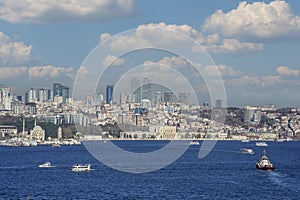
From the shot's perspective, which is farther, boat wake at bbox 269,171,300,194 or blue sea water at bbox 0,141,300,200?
boat wake at bbox 269,171,300,194

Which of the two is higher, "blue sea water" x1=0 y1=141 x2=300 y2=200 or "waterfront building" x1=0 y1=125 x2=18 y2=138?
"waterfront building" x1=0 y1=125 x2=18 y2=138

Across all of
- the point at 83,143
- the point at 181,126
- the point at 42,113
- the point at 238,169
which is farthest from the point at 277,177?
the point at 42,113

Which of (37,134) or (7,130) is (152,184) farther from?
(7,130)

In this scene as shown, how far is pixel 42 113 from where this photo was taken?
584 ft

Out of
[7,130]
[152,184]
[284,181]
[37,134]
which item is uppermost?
[7,130]

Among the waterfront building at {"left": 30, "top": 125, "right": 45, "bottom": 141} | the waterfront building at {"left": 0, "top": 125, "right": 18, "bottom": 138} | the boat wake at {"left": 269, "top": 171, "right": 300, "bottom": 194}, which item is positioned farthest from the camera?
the waterfront building at {"left": 0, "top": 125, "right": 18, "bottom": 138}

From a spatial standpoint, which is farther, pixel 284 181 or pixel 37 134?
pixel 37 134

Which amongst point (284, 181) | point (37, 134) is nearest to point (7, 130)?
point (37, 134)

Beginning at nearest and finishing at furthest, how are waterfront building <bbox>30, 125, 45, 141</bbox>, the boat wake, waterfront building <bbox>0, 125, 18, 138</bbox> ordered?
the boat wake → waterfront building <bbox>30, 125, 45, 141</bbox> → waterfront building <bbox>0, 125, 18, 138</bbox>

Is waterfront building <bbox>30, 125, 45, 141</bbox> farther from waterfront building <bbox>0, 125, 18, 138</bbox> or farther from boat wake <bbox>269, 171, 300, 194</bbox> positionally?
boat wake <bbox>269, 171, 300, 194</bbox>

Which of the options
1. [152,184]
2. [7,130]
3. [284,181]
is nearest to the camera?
[152,184]

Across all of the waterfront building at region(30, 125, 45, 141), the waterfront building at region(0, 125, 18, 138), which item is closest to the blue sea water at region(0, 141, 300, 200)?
the waterfront building at region(30, 125, 45, 141)

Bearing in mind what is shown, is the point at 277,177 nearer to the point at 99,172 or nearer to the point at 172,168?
the point at 172,168

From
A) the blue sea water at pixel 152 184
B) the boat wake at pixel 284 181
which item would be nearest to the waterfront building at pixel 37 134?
the blue sea water at pixel 152 184
